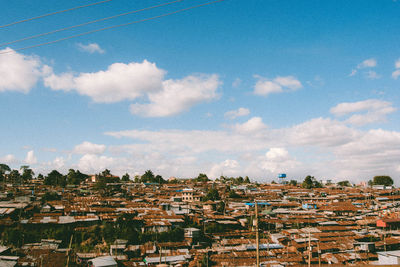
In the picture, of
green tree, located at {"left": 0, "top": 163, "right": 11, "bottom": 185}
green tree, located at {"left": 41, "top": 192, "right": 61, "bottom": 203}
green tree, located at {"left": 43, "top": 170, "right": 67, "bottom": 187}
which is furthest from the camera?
green tree, located at {"left": 43, "top": 170, "right": 67, "bottom": 187}

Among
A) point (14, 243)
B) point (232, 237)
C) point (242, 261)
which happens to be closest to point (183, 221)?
point (232, 237)

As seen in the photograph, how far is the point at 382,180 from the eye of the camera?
119 meters

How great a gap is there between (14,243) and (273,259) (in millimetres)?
32877

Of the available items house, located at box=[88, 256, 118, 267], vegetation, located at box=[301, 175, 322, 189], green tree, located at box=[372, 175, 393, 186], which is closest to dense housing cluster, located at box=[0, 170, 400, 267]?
house, located at box=[88, 256, 118, 267]

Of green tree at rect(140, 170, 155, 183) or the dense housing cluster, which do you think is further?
green tree at rect(140, 170, 155, 183)

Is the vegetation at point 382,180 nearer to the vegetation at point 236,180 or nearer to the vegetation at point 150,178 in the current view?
the vegetation at point 236,180

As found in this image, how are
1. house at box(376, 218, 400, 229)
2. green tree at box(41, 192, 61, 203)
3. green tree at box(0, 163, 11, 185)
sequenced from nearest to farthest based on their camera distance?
1. house at box(376, 218, 400, 229)
2. green tree at box(41, 192, 61, 203)
3. green tree at box(0, 163, 11, 185)

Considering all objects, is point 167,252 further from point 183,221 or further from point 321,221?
point 321,221

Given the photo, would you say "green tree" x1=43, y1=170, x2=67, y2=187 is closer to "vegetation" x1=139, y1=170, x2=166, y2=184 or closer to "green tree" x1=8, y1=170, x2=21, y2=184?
"green tree" x1=8, y1=170, x2=21, y2=184

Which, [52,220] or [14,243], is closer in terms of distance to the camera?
[14,243]

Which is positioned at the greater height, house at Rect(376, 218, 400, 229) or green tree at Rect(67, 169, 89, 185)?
green tree at Rect(67, 169, 89, 185)

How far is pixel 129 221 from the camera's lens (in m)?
40.8

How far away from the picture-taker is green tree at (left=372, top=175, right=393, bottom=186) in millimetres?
117463

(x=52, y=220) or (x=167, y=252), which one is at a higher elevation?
(x=52, y=220)
